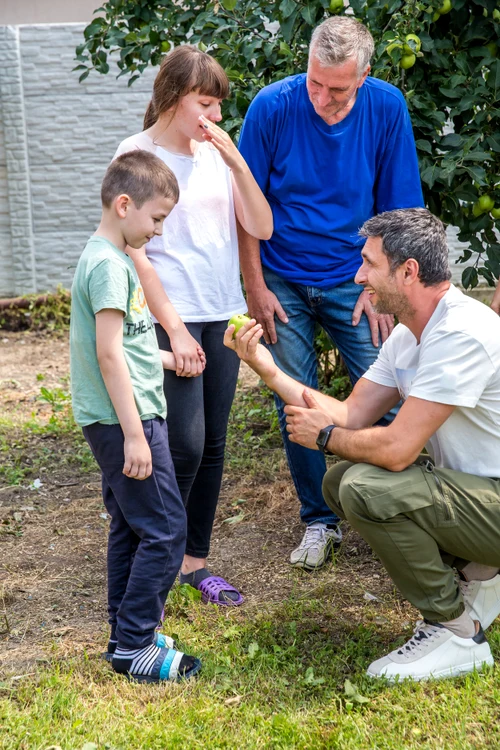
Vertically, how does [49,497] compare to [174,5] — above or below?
below

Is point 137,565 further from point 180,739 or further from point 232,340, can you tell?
point 232,340

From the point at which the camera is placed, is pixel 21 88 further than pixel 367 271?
Yes

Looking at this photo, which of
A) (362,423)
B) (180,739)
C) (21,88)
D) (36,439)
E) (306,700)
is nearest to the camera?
(180,739)

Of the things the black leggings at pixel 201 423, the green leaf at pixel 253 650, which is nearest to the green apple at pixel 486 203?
the black leggings at pixel 201 423

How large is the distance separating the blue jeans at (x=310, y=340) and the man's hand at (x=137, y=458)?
1042 mm

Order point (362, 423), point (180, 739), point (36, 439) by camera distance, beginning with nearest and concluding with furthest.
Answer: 1. point (180, 739)
2. point (362, 423)
3. point (36, 439)

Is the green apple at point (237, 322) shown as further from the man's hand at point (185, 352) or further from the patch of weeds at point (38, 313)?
the patch of weeds at point (38, 313)

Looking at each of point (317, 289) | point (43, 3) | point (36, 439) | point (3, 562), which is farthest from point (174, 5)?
point (43, 3)

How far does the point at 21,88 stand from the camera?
7672mm

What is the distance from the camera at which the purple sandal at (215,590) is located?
10.2 ft

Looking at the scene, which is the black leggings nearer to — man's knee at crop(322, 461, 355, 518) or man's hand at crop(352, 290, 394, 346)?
man's knee at crop(322, 461, 355, 518)

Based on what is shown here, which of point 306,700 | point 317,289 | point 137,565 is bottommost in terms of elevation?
point 306,700

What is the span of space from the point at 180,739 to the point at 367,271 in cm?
142

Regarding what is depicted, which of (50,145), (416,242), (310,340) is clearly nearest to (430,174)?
(310,340)
